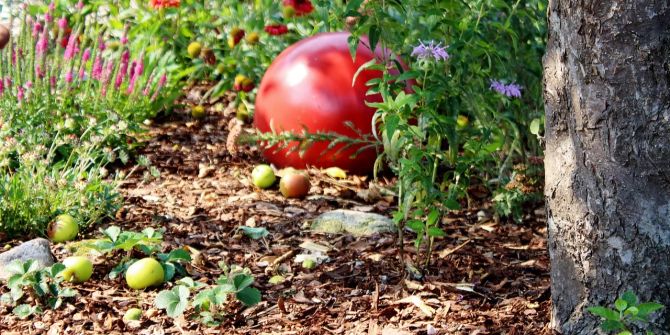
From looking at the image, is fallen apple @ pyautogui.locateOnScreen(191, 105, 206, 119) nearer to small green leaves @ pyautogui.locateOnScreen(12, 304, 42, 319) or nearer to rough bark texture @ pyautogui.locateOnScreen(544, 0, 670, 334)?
small green leaves @ pyautogui.locateOnScreen(12, 304, 42, 319)

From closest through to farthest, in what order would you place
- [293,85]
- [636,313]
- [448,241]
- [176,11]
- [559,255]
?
[636,313], [559,255], [448,241], [293,85], [176,11]

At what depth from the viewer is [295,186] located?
15.6ft

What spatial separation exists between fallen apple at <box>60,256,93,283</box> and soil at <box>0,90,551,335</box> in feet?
0.15

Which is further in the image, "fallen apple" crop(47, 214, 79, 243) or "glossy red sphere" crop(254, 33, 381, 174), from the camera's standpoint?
"glossy red sphere" crop(254, 33, 381, 174)

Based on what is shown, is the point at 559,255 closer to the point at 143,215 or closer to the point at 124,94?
the point at 143,215

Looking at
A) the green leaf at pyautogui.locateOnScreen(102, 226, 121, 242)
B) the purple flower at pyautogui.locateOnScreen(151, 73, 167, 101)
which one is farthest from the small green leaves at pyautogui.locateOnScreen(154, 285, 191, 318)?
the purple flower at pyautogui.locateOnScreen(151, 73, 167, 101)

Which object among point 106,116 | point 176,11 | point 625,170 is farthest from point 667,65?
point 176,11

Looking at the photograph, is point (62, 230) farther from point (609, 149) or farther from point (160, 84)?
point (609, 149)

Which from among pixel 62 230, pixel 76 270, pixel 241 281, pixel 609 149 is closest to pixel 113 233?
pixel 76 270

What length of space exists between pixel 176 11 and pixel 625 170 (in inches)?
165

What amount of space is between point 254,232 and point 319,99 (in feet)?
3.41

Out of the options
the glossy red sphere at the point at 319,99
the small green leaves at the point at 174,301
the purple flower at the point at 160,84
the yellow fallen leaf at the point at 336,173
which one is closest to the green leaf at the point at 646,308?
the small green leaves at the point at 174,301

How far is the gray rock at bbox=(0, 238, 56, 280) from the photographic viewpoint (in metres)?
3.59

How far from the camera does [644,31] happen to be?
2.58 m
